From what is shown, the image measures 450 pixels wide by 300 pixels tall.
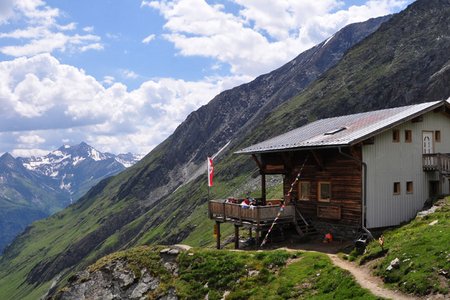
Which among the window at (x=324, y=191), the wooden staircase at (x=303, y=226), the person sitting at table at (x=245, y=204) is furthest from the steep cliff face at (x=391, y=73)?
the wooden staircase at (x=303, y=226)

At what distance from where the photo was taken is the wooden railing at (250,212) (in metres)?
36.7

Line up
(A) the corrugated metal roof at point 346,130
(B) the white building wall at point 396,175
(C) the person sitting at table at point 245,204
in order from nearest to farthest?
(A) the corrugated metal roof at point 346,130 < (B) the white building wall at point 396,175 < (C) the person sitting at table at point 245,204

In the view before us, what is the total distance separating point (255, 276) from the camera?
2895cm

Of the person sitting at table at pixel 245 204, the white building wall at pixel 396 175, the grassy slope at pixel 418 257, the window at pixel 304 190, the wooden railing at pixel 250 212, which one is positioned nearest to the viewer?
the grassy slope at pixel 418 257

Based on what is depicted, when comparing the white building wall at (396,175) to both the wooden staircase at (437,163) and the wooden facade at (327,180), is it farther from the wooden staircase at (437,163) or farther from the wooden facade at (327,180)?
the wooden facade at (327,180)

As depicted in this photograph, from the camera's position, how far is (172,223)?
6299 inches

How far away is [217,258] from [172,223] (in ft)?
425

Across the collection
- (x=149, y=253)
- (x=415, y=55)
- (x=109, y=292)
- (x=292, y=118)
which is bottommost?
(x=109, y=292)

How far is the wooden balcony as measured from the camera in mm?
36688

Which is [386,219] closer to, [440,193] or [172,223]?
[440,193]

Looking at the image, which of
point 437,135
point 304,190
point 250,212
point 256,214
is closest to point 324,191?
point 304,190

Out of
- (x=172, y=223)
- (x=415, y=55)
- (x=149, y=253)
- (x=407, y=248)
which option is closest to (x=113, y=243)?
(x=172, y=223)

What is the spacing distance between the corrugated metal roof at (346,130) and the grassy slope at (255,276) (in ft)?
29.8

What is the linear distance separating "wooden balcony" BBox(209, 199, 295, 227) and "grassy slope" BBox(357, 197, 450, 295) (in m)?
8.67
